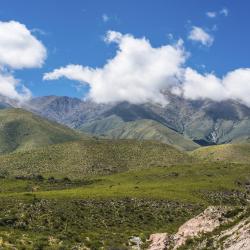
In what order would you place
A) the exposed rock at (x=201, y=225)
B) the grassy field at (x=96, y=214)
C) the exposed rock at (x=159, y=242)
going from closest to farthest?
1. the exposed rock at (x=201, y=225)
2. the exposed rock at (x=159, y=242)
3. the grassy field at (x=96, y=214)

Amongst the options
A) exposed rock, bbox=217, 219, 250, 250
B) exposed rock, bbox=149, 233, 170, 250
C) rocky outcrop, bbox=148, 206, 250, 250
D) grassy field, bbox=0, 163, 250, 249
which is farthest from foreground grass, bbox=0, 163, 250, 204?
exposed rock, bbox=217, 219, 250, 250

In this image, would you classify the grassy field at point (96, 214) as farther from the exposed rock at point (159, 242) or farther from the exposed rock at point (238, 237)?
the exposed rock at point (238, 237)

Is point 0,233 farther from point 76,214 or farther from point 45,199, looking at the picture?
point 45,199

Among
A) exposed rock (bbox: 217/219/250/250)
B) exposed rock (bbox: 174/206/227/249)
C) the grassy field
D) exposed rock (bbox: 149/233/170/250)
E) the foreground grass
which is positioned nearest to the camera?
exposed rock (bbox: 217/219/250/250)

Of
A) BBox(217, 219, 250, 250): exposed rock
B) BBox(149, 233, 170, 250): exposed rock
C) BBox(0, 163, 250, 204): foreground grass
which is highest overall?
BBox(0, 163, 250, 204): foreground grass

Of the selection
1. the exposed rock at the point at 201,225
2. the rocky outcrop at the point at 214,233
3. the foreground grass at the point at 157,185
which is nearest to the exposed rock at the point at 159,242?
the rocky outcrop at the point at 214,233

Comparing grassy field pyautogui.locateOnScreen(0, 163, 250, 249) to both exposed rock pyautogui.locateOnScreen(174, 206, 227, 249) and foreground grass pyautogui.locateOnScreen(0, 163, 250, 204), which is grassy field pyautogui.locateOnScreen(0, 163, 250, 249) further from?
exposed rock pyautogui.locateOnScreen(174, 206, 227, 249)

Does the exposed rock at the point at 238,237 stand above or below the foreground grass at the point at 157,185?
below

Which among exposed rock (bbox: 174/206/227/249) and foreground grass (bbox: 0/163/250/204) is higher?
foreground grass (bbox: 0/163/250/204)

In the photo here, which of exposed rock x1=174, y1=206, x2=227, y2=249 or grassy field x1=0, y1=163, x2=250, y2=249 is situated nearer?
exposed rock x1=174, y1=206, x2=227, y2=249

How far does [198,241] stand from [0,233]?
25.1 m

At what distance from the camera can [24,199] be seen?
88.9 metres

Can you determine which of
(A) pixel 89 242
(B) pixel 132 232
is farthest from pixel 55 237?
(B) pixel 132 232

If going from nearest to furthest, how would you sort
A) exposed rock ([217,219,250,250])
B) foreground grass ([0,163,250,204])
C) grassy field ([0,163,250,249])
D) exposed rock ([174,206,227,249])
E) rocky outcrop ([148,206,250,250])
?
1. exposed rock ([217,219,250,250])
2. rocky outcrop ([148,206,250,250])
3. exposed rock ([174,206,227,249])
4. grassy field ([0,163,250,249])
5. foreground grass ([0,163,250,204])
